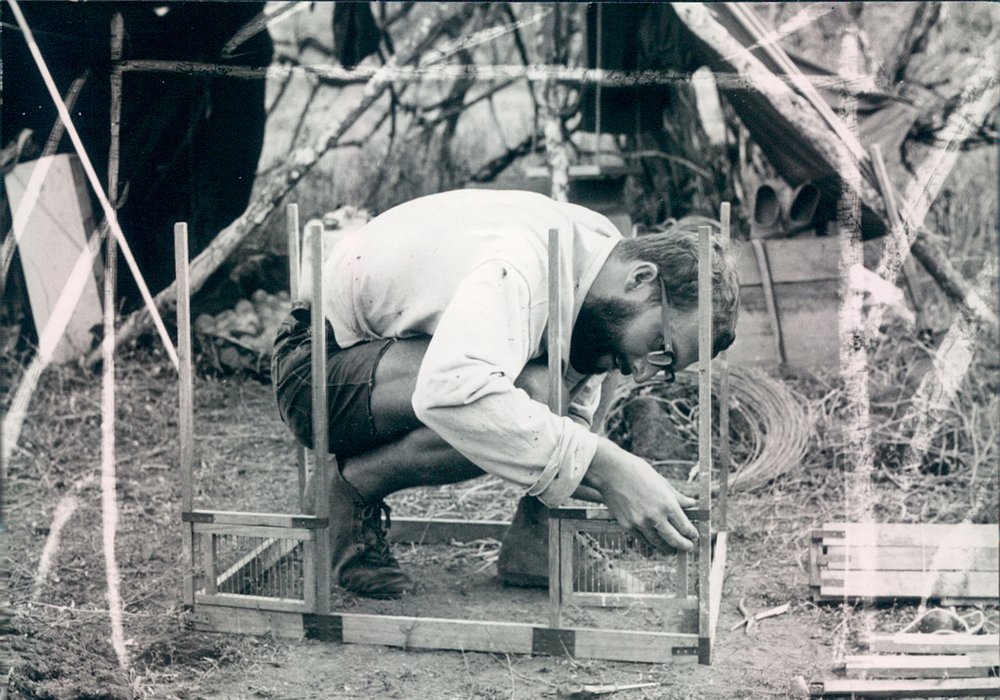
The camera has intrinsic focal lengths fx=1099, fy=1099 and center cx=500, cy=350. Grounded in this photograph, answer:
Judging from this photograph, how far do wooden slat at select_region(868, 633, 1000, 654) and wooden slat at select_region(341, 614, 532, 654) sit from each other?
1.02 meters

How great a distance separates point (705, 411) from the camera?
2.90 meters

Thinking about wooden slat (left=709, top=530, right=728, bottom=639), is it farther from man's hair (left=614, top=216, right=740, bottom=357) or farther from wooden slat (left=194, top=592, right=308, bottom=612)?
wooden slat (left=194, top=592, right=308, bottom=612)

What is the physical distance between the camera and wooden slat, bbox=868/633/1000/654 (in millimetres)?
3070

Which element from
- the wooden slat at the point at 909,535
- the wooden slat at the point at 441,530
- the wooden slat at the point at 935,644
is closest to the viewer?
the wooden slat at the point at 935,644

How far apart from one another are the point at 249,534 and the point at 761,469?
2.31 metres

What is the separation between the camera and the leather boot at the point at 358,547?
3.48 metres

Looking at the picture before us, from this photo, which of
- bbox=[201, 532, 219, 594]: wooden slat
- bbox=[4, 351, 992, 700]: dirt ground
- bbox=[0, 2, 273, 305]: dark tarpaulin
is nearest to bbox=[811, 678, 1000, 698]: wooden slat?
bbox=[4, 351, 992, 700]: dirt ground

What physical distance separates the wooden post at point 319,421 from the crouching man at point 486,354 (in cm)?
16

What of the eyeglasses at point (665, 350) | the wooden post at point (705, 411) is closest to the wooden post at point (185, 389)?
the eyeglasses at point (665, 350)

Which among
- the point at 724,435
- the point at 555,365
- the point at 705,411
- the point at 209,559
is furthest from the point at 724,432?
the point at 209,559

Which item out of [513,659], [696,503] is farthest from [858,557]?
[513,659]

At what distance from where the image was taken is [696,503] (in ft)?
9.89

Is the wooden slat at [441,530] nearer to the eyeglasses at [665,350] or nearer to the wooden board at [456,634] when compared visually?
the wooden board at [456,634]

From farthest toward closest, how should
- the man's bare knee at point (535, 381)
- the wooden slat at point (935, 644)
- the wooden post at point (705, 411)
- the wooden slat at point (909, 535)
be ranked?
the wooden slat at point (909, 535) → the man's bare knee at point (535, 381) → the wooden slat at point (935, 644) → the wooden post at point (705, 411)
